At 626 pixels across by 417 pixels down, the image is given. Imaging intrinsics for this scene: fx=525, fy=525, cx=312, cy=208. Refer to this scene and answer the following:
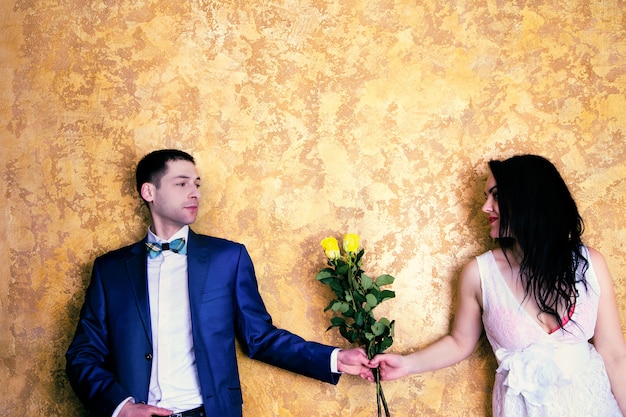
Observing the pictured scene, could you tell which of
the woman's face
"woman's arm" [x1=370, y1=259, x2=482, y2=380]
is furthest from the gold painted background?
the woman's face

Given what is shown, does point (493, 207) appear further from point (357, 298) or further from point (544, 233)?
point (357, 298)

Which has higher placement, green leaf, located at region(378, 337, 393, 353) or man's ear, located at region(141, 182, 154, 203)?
man's ear, located at region(141, 182, 154, 203)

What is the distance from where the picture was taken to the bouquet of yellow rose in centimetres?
210

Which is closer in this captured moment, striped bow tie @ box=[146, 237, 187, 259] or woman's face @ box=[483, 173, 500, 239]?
woman's face @ box=[483, 173, 500, 239]

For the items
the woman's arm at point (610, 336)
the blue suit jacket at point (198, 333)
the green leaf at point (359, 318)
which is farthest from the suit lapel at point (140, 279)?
the woman's arm at point (610, 336)

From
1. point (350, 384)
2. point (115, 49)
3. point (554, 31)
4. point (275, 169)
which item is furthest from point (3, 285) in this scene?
point (554, 31)

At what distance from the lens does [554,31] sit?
2.38 m

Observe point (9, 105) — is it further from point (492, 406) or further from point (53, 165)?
point (492, 406)

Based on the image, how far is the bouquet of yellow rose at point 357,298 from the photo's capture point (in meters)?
2.10

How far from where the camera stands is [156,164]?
2.38 meters

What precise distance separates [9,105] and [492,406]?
2719mm

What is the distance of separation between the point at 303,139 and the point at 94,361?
52.7 inches

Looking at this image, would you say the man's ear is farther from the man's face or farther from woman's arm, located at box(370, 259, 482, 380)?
woman's arm, located at box(370, 259, 482, 380)

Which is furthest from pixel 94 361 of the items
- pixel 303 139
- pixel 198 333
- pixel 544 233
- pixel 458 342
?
pixel 544 233
